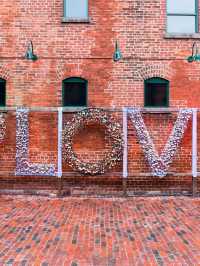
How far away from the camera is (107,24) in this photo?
998cm

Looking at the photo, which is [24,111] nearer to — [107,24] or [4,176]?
[4,176]

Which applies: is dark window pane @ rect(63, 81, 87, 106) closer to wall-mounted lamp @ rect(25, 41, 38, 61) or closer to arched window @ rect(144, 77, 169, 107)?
wall-mounted lamp @ rect(25, 41, 38, 61)

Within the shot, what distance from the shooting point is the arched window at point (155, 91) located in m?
10.0

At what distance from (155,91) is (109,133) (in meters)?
2.09

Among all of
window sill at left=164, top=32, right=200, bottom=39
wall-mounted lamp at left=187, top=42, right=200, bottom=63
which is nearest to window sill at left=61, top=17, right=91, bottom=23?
window sill at left=164, top=32, right=200, bottom=39

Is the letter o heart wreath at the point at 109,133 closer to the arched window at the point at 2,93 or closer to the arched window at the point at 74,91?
the arched window at the point at 74,91

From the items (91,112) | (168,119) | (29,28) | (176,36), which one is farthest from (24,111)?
(176,36)

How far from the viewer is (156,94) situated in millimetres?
10078

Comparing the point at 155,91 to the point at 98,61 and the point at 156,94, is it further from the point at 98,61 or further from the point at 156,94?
the point at 98,61

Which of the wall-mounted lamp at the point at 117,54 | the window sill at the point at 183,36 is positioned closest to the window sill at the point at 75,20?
the wall-mounted lamp at the point at 117,54

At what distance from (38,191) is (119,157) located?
281 cm

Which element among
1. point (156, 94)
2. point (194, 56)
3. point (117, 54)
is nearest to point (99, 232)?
point (156, 94)

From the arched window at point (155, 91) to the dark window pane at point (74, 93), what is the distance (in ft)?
6.66

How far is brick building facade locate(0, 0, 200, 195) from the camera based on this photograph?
9.93m
